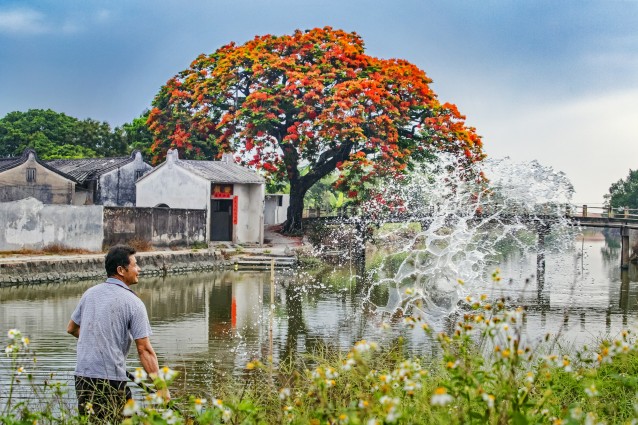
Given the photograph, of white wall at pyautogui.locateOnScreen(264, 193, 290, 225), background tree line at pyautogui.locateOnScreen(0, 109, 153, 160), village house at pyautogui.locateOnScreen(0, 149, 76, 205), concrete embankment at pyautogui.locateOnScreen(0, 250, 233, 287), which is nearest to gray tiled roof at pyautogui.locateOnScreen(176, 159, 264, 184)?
concrete embankment at pyautogui.locateOnScreen(0, 250, 233, 287)

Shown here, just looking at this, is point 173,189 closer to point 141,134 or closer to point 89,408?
point 141,134

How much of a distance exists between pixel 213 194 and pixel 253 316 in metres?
17.2

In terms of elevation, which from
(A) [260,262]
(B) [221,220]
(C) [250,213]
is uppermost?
(C) [250,213]

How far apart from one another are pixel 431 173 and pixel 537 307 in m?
16.6

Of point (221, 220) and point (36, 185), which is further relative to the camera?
point (221, 220)

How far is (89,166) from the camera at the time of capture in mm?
37906

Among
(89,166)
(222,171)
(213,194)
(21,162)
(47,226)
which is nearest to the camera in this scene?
(47,226)

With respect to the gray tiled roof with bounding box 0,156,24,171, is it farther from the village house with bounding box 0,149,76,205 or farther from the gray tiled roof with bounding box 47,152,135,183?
the gray tiled roof with bounding box 47,152,135,183

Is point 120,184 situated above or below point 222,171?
below

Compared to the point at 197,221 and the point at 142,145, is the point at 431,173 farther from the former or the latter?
the point at 142,145

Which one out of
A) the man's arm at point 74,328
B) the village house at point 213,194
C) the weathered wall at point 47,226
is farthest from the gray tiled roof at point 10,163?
the man's arm at point 74,328

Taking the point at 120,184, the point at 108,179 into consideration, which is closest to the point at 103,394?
the point at 108,179

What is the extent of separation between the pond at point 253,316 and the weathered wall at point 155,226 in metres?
2.89

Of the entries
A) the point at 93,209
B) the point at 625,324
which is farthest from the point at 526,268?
the point at 93,209
